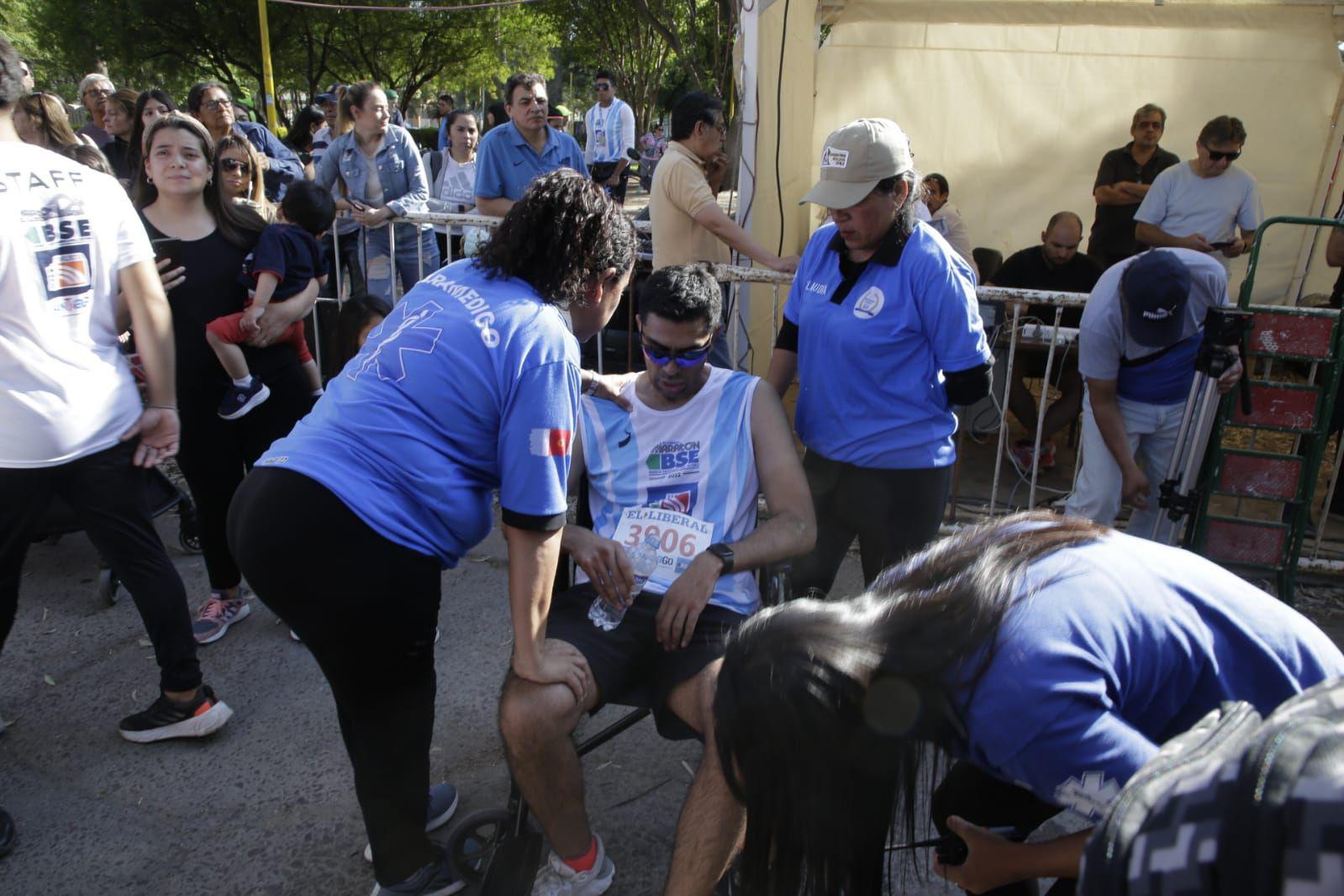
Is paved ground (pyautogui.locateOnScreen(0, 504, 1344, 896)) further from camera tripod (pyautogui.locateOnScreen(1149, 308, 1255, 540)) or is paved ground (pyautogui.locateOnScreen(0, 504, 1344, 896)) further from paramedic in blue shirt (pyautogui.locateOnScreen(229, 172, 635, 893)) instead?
camera tripod (pyautogui.locateOnScreen(1149, 308, 1255, 540))

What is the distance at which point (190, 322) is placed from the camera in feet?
10.7

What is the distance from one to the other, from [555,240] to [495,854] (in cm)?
145

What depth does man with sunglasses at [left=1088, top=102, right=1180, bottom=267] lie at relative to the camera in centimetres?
595

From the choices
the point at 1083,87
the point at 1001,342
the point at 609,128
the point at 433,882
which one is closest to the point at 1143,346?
the point at 1001,342

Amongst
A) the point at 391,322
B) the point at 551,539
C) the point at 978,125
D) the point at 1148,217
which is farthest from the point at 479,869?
the point at 978,125

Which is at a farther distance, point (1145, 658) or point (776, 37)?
point (776, 37)

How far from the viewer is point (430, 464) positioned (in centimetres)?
190

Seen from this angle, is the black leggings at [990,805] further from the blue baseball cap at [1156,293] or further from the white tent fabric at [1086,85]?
the white tent fabric at [1086,85]

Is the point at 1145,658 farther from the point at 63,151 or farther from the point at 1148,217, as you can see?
the point at 1148,217

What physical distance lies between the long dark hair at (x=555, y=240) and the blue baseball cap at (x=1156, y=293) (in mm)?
2178

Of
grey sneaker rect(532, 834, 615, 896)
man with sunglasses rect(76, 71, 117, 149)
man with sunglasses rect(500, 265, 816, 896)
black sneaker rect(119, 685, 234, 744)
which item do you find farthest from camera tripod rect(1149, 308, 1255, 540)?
man with sunglasses rect(76, 71, 117, 149)

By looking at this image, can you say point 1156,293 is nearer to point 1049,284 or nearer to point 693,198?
point 693,198

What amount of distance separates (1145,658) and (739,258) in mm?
3960

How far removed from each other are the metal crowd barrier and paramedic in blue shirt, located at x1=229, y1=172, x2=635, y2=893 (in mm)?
1847
